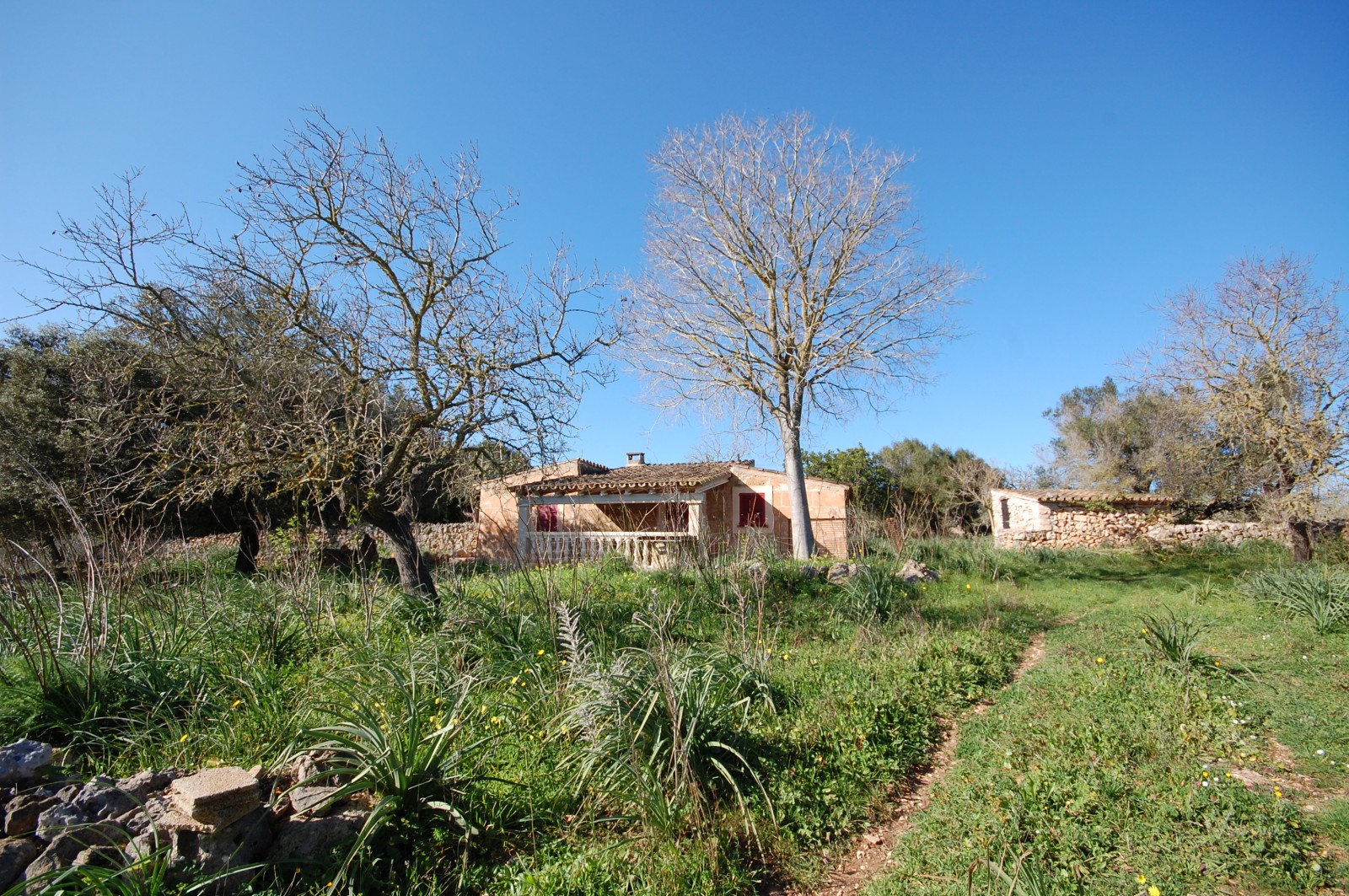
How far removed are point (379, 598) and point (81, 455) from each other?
7893 mm

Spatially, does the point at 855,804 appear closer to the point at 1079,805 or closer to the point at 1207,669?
the point at 1079,805

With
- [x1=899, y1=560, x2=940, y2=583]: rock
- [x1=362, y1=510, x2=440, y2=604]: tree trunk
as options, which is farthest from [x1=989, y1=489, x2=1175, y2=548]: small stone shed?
[x1=362, y1=510, x2=440, y2=604]: tree trunk

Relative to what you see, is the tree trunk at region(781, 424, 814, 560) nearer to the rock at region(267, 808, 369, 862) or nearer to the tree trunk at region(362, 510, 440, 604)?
the tree trunk at region(362, 510, 440, 604)

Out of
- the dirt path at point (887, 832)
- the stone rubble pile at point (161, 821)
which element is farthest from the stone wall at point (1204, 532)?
the stone rubble pile at point (161, 821)

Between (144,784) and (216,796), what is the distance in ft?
1.54

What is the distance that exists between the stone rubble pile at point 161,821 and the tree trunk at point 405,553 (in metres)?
4.48

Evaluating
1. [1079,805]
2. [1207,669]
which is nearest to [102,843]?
[1079,805]

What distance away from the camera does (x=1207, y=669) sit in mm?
5227

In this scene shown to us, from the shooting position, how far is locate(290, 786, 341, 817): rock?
284cm

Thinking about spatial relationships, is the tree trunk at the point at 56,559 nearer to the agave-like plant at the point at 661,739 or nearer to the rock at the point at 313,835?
the rock at the point at 313,835

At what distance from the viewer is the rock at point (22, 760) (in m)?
2.75

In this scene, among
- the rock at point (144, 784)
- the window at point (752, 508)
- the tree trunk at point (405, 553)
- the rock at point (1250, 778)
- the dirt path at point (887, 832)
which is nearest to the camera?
the rock at point (144, 784)

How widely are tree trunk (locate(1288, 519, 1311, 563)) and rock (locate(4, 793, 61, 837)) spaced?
1614 centimetres

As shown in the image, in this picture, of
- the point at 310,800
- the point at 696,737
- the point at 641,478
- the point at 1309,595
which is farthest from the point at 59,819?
the point at 641,478
